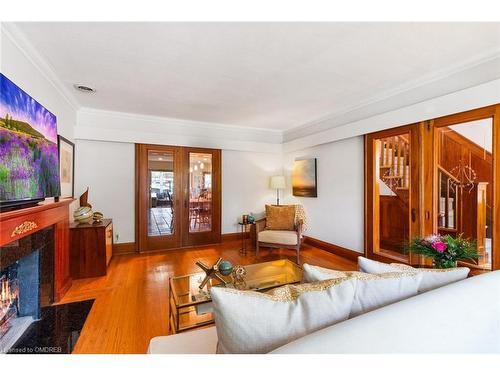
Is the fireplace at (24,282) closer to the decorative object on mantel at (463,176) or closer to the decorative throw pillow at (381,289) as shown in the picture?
the decorative throw pillow at (381,289)

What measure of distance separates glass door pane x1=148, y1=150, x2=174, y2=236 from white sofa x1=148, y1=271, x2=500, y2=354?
3.37 m

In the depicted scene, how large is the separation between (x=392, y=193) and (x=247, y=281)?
272 centimetres

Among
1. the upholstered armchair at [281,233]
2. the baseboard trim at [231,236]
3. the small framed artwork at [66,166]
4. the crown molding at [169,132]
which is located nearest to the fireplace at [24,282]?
the small framed artwork at [66,166]

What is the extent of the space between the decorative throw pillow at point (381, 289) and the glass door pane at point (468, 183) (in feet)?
6.93

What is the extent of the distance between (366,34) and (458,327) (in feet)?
6.70

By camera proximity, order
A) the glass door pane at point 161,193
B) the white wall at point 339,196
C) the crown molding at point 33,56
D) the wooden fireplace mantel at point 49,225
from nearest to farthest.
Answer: the wooden fireplace mantel at point 49,225 → the crown molding at point 33,56 → the white wall at point 339,196 → the glass door pane at point 161,193

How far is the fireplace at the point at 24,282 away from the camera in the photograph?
1774 millimetres

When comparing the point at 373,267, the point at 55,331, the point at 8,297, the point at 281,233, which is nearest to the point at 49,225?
the point at 8,297

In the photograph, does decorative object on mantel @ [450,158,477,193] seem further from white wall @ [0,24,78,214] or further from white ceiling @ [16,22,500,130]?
white wall @ [0,24,78,214]

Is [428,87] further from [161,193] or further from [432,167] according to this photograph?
[161,193]

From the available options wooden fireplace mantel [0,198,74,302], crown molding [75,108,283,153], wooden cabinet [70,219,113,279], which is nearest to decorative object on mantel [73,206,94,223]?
wooden cabinet [70,219,113,279]

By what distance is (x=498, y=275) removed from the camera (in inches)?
43.2
